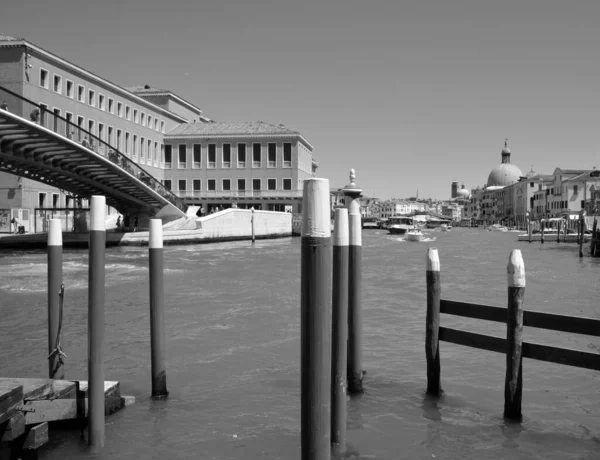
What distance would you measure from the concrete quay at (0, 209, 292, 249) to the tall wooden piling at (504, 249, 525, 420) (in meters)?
22.6

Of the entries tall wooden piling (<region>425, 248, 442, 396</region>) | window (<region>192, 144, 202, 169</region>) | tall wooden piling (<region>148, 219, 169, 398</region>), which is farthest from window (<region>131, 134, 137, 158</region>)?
tall wooden piling (<region>425, 248, 442, 396</region>)

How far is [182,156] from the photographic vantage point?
162 feet

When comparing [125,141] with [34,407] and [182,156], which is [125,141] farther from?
[34,407]

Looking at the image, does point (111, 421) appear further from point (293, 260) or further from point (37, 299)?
point (293, 260)

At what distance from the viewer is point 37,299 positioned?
424 inches

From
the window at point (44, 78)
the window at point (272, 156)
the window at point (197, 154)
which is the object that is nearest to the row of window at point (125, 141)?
the window at point (44, 78)

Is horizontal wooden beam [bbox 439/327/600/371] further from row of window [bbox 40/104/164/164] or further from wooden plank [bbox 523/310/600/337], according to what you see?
row of window [bbox 40/104/164/164]

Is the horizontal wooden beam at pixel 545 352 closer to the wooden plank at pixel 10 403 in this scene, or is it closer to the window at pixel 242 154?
the wooden plank at pixel 10 403

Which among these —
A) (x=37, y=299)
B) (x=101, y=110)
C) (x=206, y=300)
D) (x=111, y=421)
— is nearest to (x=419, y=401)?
(x=111, y=421)

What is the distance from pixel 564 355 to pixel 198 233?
2659 cm

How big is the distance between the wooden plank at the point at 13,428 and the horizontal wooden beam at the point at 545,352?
2892mm

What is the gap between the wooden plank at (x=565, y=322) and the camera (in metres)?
3.92

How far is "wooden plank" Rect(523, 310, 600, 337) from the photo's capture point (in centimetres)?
392

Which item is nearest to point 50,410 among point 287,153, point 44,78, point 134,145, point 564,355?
point 564,355
